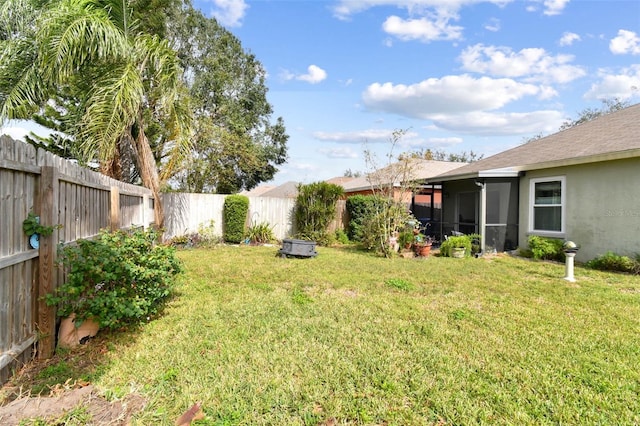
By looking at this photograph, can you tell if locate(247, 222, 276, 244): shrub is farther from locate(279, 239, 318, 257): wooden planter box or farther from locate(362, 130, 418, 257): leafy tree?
locate(362, 130, 418, 257): leafy tree

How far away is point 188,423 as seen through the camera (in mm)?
2174

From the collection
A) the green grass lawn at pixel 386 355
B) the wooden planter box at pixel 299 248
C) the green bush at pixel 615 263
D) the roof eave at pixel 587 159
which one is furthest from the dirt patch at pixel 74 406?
the roof eave at pixel 587 159

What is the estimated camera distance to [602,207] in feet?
25.6

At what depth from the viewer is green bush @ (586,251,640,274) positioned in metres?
6.95

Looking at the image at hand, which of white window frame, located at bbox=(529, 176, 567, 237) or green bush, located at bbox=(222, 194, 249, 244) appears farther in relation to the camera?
green bush, located at bbox=(222, 194, 249, 244)

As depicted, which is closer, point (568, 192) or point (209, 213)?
point (568, 192)

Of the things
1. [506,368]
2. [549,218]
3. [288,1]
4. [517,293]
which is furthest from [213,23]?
[506,368]

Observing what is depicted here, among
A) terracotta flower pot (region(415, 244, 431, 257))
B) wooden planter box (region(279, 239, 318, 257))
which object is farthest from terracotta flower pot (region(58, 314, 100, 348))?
terracotta flower pot (region(415, 244, 431, 257))

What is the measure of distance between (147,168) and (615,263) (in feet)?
37.4

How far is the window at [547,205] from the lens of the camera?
8.80m

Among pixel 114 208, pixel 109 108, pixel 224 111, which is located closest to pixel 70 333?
pixel 114 208

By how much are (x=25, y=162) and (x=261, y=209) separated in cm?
983

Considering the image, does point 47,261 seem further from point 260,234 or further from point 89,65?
point 260,234

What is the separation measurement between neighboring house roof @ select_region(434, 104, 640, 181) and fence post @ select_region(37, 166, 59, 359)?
9507 millimetres
